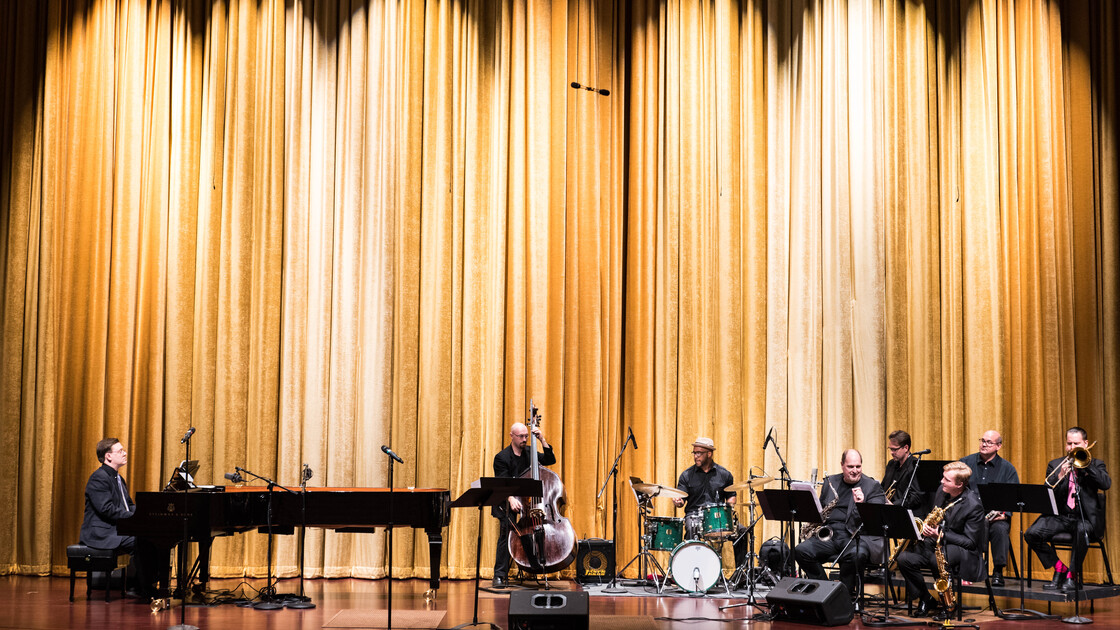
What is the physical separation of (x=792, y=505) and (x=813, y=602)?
0.65 meters

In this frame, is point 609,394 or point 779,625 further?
point 609,394

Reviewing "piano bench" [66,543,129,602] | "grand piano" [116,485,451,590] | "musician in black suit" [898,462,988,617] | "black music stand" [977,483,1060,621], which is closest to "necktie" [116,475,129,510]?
"piano bench" [66,543,129,602]

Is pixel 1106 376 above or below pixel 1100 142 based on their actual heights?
below

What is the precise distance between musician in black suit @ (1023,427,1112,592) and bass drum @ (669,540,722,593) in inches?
96.2

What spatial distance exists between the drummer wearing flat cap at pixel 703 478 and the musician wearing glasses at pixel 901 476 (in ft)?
4.23

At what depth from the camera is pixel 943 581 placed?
7.12 metres

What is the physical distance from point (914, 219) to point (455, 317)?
4.26m

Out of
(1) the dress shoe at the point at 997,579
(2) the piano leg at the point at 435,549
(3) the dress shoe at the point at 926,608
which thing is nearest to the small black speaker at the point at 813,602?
(3) the dress shoe at the point at 926,608

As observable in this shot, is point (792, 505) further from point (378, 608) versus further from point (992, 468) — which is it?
point (378, 608)

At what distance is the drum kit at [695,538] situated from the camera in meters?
8.32

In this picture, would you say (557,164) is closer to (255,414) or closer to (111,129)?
(255,414)

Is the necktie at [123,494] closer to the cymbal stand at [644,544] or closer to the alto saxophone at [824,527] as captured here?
the cymbal stand at [644,544]

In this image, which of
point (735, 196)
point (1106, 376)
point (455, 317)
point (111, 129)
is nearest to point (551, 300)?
point (455, 317)

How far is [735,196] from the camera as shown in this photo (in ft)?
32.9
